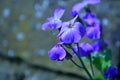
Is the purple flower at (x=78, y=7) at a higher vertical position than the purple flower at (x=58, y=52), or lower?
higher

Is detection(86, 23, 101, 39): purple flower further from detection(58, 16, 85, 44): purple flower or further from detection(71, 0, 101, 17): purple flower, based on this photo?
detection(58, 16, 85, 44): purple flower

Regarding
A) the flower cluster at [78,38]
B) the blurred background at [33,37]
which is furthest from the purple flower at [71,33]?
the blurred background at [33,37]

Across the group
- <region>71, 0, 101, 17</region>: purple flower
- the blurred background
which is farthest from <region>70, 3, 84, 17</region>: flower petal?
the blurred background

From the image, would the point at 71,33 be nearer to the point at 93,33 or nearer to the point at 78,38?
the point at 78,38

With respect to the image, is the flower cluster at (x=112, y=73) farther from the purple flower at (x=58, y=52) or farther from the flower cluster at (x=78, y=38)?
the purple flower at (x=58, y=52)

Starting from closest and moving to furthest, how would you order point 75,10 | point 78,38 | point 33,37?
point 78,38 → point 75,10 → point 33,37

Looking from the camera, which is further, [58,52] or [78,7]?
[78,7]

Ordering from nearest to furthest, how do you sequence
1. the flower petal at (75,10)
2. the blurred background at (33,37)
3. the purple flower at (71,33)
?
1. the purple flower at (71,33)
2. the flower petal at (75,10)
3. the blurred background at (33,37)

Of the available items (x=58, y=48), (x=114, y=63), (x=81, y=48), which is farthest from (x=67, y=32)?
(x=114, y=63)

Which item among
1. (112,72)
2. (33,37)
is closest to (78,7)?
(112,72)
